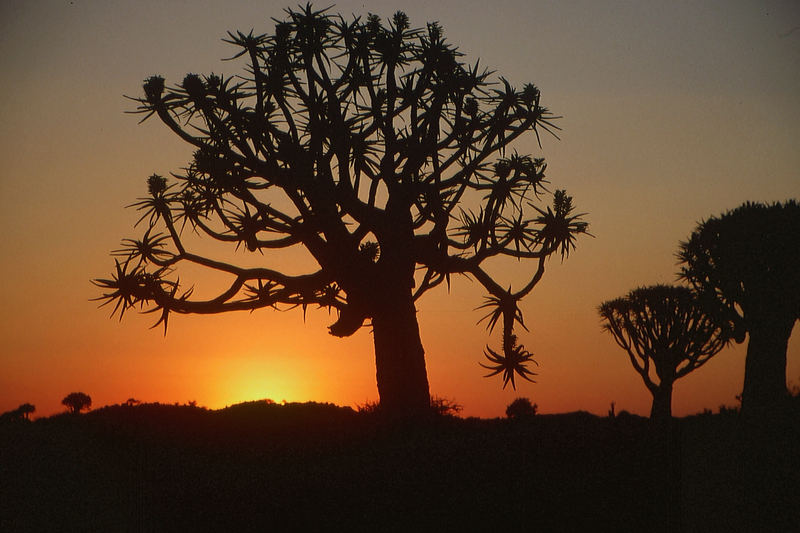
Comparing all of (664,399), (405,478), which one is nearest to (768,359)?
(664,399)

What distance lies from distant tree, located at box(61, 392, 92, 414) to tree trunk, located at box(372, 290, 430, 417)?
792cm

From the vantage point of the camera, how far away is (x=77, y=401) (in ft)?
65.6

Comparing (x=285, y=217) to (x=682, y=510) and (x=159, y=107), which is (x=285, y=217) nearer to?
(x=159, y=107)

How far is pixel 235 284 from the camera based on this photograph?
17578 millimetres

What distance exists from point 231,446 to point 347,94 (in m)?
8.05

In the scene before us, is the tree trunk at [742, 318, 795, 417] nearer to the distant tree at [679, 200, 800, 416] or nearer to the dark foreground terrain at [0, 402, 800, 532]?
the distant tree at [679, 200, 800, 416]

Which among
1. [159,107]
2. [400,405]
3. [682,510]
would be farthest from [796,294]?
[159,107]

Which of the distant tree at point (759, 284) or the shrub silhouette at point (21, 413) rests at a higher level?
the distant tree at point (759, 284)

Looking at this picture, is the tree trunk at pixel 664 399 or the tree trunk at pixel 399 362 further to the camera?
the tree trunk at pixel 664 399

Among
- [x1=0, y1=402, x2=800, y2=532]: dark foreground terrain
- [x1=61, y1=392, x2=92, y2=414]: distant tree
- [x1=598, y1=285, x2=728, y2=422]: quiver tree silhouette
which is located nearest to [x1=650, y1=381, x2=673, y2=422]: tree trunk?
[x1=598, y1=285, x2=728, y2=422]: quiver tree silhouette

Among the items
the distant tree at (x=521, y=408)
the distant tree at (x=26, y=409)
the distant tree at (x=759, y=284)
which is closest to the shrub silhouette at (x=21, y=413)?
the distant tree at (x=26, y=409)

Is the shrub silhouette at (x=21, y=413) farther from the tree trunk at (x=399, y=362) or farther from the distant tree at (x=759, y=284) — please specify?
the distant tree at (x=759, y=284)

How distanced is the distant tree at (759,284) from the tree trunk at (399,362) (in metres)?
12.8

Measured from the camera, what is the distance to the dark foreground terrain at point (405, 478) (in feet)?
35.8
